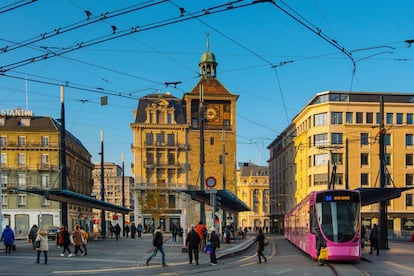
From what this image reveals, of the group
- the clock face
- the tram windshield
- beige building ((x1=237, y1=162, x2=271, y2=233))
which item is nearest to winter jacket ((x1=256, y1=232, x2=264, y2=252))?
the tram windshield

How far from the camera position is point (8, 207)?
8044 centimetres

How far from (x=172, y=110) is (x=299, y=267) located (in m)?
70.8

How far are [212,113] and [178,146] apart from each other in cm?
825

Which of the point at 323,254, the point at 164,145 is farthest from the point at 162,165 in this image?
the point at 323,254

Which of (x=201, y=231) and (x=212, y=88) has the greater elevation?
(x=212, y=88)

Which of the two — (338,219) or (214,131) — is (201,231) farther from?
(214,131)

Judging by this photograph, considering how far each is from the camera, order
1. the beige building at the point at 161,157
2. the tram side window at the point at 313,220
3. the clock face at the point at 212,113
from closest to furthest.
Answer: the tram side window at the point at 313,220, the beige building at the point at 161,157, the clock face at the point at 212,113

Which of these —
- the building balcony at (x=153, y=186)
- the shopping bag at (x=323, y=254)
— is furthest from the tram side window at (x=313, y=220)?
the building balcony at (x=153, y=186)

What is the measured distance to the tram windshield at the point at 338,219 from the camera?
74.6 ft

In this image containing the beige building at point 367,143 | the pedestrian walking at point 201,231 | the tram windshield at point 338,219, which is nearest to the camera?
the tram windshield at point 338,219

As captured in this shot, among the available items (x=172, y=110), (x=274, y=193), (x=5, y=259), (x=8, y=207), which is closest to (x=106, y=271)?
(x=5, y=259)

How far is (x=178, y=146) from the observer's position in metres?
90.9

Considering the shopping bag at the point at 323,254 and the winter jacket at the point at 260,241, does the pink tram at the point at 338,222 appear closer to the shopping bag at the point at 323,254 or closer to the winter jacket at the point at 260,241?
the shopping bag at the point at 323,254

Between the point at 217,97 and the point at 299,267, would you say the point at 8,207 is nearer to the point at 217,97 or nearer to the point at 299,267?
the point at 217,97
